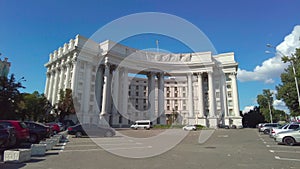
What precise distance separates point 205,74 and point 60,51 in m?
46.7

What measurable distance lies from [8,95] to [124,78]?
34875mm

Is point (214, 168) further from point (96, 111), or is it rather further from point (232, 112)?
point (232, 112)

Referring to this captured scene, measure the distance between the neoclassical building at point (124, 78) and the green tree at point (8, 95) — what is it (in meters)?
20.1

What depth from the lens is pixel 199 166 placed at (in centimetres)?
723

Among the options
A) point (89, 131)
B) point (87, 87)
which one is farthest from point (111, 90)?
point (89, 131)

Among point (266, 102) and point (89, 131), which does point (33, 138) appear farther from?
point (266, 102)

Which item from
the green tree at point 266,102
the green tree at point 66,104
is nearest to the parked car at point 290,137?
the green tree at point 66,104

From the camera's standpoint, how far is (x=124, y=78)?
59281 millimetres

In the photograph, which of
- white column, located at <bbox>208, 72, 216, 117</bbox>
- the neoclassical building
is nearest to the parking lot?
the neoclassical building

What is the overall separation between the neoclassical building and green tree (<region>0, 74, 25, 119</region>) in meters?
20.1

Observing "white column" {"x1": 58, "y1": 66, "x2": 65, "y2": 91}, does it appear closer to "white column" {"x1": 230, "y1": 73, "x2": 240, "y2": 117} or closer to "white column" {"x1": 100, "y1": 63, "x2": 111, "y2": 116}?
"white column" {"x1": 100, "y1": 63, "x2": 111, "y2": 116}

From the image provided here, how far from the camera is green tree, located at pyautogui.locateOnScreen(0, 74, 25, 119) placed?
83.8 ft

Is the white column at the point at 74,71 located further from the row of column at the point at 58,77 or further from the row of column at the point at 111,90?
the row of column at the point at 111,90

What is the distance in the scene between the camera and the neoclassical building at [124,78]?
54000 millimetres
